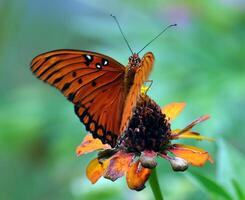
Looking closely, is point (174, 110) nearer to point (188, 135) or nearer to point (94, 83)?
point (188, 135)

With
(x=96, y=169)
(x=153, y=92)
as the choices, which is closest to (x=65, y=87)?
(x=96, y=169)

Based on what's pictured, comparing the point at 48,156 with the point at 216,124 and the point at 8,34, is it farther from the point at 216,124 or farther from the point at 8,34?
the point at 216,124

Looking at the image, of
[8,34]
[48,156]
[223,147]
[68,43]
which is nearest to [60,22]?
[68,43]

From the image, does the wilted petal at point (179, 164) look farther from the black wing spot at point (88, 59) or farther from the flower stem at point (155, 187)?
the black wing spot at point (88, 59)

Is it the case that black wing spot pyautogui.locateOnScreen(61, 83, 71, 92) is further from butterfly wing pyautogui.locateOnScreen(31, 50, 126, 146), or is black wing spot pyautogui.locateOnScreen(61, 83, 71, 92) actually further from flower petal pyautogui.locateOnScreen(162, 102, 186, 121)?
flower petal pyautogui.locateOnScreen(162, 102, 186, 121)

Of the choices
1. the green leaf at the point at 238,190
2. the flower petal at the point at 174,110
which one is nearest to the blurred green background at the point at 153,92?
the flower petal at the point at 174,110

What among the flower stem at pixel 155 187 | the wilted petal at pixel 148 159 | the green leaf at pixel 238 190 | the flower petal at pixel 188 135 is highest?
the flower petal at pixel 188 135

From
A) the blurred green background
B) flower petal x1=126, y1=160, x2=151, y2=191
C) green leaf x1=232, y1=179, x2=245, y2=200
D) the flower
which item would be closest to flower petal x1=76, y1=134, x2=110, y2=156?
the flower
